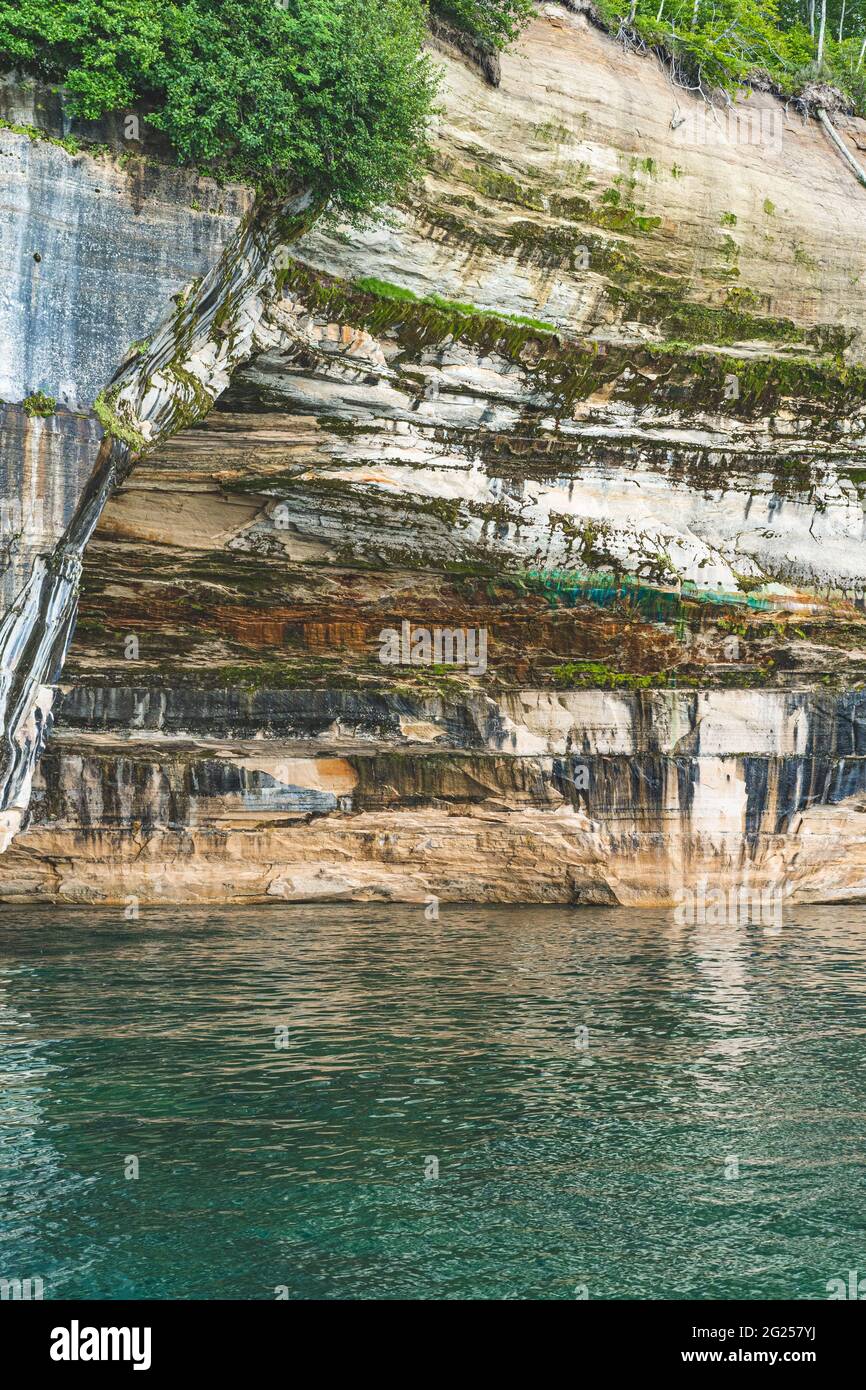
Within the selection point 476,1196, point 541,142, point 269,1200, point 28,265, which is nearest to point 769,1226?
point 476,1196

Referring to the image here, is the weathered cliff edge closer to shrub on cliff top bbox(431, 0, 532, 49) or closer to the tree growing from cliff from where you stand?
shrub on cliff top bbox(431, 0, 532, 49)

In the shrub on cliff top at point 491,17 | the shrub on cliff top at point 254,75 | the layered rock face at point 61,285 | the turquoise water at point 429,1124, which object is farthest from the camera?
the shrub on cliff top at point 491,17

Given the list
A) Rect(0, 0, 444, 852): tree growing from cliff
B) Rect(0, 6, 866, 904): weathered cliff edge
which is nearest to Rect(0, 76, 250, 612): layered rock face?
Rect(0, 0, 444, 852): tree growing from cliff

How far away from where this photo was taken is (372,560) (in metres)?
21.8

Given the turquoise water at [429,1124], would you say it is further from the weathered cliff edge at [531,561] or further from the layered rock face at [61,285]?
the weathered cliff edge at [531,561]

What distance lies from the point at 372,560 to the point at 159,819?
6560mm

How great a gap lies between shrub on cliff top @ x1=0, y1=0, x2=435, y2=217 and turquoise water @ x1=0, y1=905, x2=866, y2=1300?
10948 mm

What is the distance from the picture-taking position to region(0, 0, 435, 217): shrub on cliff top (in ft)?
45.9

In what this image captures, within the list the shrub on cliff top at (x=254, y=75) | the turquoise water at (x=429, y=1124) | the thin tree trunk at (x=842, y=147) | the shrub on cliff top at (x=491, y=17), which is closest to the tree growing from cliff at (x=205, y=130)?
the shrub on cliff top at (x=254, y=75)

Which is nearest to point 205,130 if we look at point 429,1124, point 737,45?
point 429,1124

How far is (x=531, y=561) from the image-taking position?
72.7 feet

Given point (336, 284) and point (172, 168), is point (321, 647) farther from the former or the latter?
point (172, 168)

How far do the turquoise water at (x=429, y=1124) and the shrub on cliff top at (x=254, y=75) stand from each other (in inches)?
431

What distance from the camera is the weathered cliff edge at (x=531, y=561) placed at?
779 inches
